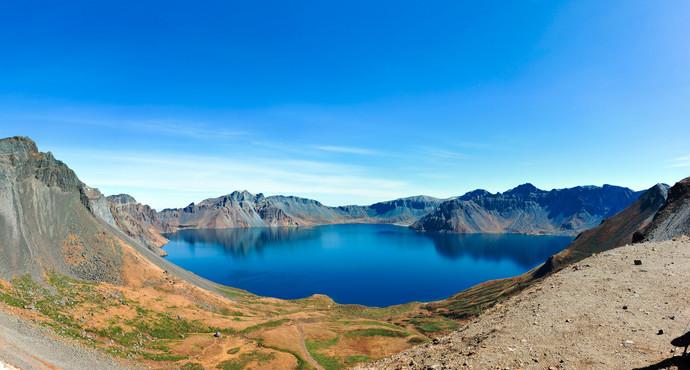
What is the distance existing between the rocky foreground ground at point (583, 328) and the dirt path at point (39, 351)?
3538 cm

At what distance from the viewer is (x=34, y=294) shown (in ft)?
205

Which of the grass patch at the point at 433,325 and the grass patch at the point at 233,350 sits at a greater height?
the grass patch at the point at 233,350

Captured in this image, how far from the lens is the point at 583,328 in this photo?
22141 mm

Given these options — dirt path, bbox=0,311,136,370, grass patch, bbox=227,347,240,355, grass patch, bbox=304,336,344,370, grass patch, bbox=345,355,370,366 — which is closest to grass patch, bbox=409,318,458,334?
grass patch, bbox=304,336,344,370

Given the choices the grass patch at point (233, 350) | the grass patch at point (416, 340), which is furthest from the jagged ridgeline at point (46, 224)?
the grass patch at point (416, 340)

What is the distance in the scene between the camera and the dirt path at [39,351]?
33.4 m

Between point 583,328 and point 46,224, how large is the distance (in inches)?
4958

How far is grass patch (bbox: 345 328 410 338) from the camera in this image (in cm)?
8582

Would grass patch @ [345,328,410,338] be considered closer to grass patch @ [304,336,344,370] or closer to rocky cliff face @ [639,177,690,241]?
grass patch @ [304,336,344,370]

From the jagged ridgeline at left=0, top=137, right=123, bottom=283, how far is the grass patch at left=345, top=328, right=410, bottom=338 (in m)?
69.8

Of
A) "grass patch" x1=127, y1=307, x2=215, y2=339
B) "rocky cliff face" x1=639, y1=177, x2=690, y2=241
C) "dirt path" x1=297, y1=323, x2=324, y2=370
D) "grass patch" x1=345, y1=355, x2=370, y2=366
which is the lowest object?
"grass patch" x1=345, y1=355, x2=370, y2=366

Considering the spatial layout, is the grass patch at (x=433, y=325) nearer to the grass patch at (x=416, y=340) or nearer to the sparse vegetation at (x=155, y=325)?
the sparse vegetation at (x=155, y=325)

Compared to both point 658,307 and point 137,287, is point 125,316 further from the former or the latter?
point 658,307

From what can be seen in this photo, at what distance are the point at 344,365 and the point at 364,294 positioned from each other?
116111 mm
